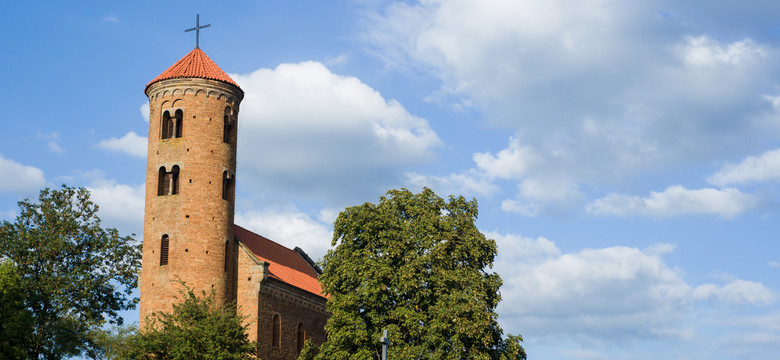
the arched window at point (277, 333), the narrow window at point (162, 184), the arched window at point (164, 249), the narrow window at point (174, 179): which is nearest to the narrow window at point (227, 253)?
the arched window at point (164, 249)

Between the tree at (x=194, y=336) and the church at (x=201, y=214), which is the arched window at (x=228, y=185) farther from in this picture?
the tree at (x=194, y=336)

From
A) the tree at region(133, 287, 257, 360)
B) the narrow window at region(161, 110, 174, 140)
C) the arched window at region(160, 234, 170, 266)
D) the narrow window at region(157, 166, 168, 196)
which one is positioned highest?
the narrow window at region(161, 110, 174, 140)

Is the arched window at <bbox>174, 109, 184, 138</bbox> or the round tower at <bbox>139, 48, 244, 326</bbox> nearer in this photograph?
the round tower at <bbox>139, 48, 244, 326</bbox>

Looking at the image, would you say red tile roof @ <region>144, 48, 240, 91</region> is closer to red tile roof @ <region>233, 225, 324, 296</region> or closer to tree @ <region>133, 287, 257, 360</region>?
red tile roof @ <region>233, 225, 324, 296</region>

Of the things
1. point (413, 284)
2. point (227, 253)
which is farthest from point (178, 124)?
point (413, 284)

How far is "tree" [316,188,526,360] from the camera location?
37.9 meters

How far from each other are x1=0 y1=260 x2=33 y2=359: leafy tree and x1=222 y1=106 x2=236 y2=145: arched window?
13716 millimetres

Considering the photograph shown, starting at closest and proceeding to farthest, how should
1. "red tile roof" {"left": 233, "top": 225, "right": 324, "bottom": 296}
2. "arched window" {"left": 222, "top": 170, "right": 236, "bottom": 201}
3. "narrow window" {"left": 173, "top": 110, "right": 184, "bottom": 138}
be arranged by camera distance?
1. "narrow window" {"left": 173, "top": 110, "right": 184, "bottom": 138}
2. "arched window" {"left": 222, "top": 170, "right": 236, "bottom": 201}
3. "red tile roof" {"left": 233, "top": 225, "right": 324, "bottom": 296}

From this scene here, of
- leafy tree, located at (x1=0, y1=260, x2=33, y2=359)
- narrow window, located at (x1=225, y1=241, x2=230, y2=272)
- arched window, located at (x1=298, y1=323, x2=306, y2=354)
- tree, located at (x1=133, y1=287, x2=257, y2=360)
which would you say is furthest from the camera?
arched window, located at (x1=298, y1=323, x2=306, y2=354)

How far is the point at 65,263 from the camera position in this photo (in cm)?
5212

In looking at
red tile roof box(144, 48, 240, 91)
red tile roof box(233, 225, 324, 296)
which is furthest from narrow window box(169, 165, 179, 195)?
red tile roof box(144, 48, 240, 91)

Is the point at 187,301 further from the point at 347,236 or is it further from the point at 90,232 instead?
the point at 90,232

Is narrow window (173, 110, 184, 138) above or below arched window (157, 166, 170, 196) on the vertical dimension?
above

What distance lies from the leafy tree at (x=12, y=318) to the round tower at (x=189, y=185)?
610cm
